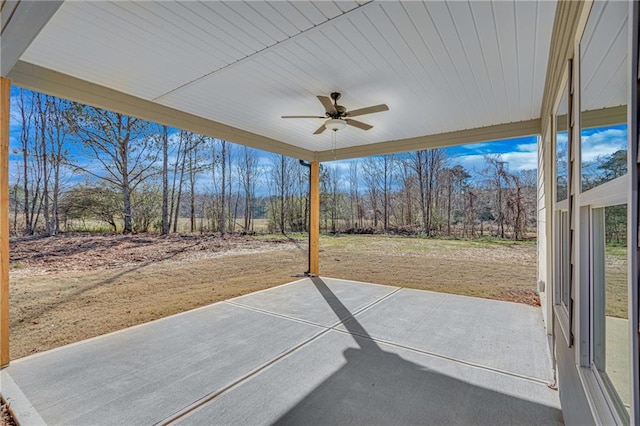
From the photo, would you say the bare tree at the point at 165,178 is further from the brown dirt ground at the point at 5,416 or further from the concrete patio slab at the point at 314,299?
the brown dirt ground at the point at 5,416

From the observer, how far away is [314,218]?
20.7 feet

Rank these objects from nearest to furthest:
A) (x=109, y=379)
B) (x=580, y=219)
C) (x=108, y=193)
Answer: (x=580, y=219) → (x=109, y=379) → (x=108, y=193)

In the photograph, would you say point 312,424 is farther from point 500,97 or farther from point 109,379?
point 500,97

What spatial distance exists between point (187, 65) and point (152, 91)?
812 millimetres

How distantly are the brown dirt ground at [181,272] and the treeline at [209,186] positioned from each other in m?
0.41

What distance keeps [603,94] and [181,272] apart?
242 inches

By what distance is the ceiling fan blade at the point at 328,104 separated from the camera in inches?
117

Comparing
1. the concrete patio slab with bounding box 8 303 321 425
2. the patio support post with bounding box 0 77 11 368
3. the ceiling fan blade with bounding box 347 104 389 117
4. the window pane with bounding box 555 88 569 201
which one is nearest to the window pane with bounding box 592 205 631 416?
the window pane with bounding box 555 88 569 201

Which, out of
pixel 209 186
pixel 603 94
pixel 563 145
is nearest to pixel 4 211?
pixel 603 94

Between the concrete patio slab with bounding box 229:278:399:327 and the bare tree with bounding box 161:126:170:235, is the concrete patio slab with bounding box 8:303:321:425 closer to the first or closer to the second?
the concrete patio slab with bounding box 229:278:399:327

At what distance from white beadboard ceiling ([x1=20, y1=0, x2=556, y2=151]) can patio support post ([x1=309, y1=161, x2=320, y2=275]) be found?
8.32ft

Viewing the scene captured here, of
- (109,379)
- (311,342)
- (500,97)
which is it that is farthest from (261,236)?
(500,97)

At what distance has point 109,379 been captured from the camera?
7.72 feet

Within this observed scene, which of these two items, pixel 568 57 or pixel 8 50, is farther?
pixel 8 50
